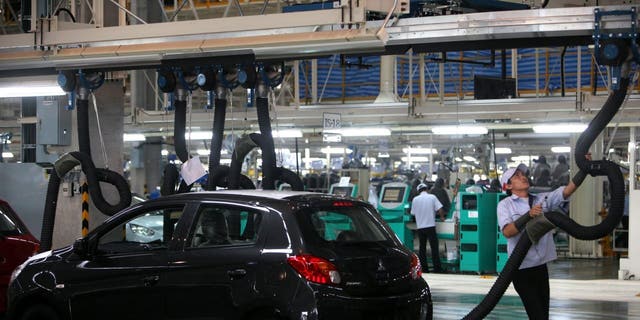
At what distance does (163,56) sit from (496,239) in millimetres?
9146

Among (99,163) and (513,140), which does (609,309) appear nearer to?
(99,163)

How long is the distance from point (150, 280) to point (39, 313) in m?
1.23

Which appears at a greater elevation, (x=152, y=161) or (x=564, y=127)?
(x=564, y=127)

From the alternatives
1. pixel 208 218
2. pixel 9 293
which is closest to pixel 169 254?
pixel 208 218

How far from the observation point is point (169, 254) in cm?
648

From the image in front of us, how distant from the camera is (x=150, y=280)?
21.3 ft

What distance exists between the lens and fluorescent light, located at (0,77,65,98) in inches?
400

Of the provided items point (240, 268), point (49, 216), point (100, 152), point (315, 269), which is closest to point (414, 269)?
point (315, 269)

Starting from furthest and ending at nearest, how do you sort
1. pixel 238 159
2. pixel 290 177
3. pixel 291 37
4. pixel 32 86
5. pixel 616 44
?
pixel 32 86, pixel 238 159, pixel 290 177, pixel 291 37, pixel 616 44

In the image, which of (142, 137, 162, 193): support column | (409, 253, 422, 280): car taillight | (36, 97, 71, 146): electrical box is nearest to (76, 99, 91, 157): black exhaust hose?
(36, 97, 71, 146): electrical box

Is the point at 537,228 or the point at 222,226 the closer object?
the point at 222,226

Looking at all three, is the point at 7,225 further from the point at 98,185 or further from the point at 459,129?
the point at 459,129

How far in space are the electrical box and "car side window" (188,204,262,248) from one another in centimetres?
500

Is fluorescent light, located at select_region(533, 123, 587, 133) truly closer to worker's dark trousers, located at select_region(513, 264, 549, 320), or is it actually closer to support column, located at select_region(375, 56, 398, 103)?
support column, located at select_region(375, 56, 398, 103)
